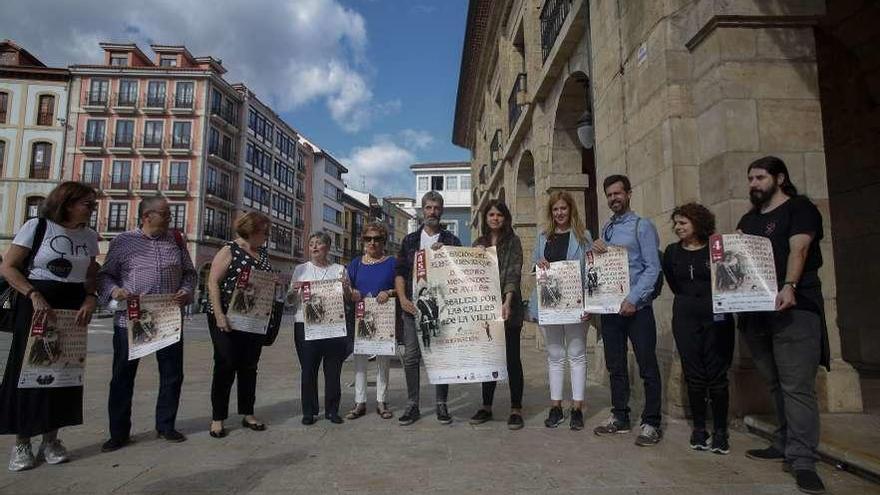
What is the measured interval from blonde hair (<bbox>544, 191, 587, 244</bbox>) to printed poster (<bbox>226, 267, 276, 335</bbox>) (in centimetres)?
241

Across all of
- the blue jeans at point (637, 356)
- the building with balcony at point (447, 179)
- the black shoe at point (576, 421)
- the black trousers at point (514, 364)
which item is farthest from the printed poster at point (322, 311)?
the building with balcony at point (447, 179)

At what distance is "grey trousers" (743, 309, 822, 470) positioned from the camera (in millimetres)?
3023

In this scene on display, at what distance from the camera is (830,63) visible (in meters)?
7.08

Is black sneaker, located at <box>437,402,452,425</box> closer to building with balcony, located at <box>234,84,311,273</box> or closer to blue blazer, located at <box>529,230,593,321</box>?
blue blazer, located at <box>529,230,593,321</box>

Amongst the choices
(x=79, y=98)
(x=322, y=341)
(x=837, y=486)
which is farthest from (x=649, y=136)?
(x=79, y=98)

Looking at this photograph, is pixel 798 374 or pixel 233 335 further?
pixel 233 335

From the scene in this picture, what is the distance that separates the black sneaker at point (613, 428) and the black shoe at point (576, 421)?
14 cm

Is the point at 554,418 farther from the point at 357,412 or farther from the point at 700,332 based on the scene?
the point at 357,412

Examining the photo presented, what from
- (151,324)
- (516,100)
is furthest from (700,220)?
(516,100)

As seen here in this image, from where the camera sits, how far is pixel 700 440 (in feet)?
12.1

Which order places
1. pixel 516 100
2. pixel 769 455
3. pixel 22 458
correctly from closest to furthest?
1. pixel 22 458
2. pixel 769 455
3. pixel 516 100

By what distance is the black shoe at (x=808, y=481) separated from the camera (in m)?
2.88

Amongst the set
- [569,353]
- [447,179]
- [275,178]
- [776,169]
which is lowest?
[569,353]

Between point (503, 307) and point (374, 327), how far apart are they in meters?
1.23
